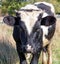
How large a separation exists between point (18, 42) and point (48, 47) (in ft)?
8.66

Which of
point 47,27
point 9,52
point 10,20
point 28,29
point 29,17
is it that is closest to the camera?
point 28,29

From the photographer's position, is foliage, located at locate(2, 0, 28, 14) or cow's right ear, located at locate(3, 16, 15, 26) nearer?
cow's right ear, located at locate(3, 16, 15, 26)

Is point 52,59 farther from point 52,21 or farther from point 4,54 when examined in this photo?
point 52,21

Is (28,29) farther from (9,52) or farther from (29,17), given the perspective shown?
(9,52)

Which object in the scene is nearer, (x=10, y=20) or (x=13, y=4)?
(x=10, y=20)

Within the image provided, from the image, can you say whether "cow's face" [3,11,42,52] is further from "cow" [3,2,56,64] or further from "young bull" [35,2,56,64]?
"young bull" [35,2,56,64]

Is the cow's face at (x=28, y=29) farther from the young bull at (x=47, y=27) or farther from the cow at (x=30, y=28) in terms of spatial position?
the young bull at (x=47, y=27)

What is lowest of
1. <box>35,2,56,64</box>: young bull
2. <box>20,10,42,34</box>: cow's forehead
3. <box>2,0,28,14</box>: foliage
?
<box>2,0,28,14</box>: foliage

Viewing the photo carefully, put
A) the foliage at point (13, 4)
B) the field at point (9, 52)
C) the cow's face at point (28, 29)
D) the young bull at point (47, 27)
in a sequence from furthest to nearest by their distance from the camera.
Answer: the foliage at point (13, 4) → the field at point (9, 52) → the young bull at point (47, 27) → the cow's face at point (28, 29)

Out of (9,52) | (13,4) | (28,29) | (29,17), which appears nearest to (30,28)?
(28,29)

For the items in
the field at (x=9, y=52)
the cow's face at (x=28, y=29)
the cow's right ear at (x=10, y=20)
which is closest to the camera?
the cow's face at (x=28, y=29)

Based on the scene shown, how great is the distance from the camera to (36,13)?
8.02 m

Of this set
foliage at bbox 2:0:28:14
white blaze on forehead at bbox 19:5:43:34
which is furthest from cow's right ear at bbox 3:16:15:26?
foliage at bbox 2:0:28:14

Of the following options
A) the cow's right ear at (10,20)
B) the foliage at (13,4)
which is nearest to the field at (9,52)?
the cow's right ear at (10,20)
